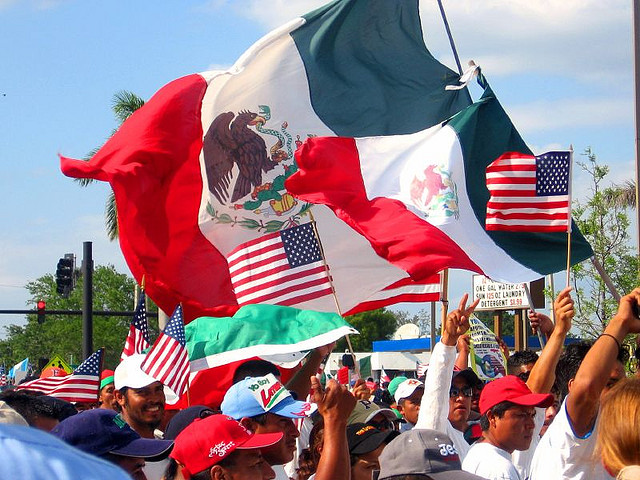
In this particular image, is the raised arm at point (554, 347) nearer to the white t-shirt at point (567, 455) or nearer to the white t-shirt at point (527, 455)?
the white t-shirt at point (527, 455)

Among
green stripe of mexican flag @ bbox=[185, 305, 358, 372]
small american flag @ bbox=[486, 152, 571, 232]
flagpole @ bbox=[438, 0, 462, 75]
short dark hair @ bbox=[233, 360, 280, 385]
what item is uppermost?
flagpole @ bbox=[438, 0, 462, 75]

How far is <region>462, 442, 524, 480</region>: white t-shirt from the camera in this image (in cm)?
553

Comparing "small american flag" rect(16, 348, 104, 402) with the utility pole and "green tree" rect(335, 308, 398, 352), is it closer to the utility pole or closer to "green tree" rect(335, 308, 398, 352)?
the utility pole

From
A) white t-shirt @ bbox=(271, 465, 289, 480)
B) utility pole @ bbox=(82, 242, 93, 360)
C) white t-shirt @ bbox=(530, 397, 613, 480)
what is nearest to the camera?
white t-shirt @ bbox=(530, 397, 613, 480)

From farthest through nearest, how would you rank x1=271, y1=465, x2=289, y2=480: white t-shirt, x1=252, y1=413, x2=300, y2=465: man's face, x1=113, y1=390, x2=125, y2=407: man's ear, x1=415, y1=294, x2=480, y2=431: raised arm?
x1=113, y1=390, x2=125, y2=407: man's ear < x1=415, y1=294, x2=480, y2=431: raised arm < x1=271, y1=465, x2=289, y2=480: white t-shirt < x1=252, y1=413, x2=300, y2=465: man's face

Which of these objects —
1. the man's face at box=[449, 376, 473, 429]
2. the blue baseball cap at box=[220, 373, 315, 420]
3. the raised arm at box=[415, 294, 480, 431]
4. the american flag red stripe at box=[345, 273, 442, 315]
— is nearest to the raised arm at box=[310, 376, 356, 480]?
the blue baseball cap at box=[220, 373, 315, 420]

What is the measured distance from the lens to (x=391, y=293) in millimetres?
11781

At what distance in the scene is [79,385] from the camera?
9500mm

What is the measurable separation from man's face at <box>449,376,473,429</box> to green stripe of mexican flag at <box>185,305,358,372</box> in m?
1.13

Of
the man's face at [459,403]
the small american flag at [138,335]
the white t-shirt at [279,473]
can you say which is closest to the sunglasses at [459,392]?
the man's face at [459,403]

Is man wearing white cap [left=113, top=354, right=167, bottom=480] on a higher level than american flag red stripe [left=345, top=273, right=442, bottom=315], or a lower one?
lower

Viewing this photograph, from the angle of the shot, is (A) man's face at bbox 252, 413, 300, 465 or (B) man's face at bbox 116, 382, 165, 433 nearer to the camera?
(A) man's face at bbox 252, 413, 300, 465

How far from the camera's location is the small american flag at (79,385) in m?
9.38

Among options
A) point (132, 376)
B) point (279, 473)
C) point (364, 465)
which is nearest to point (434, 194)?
point (132, 376)
